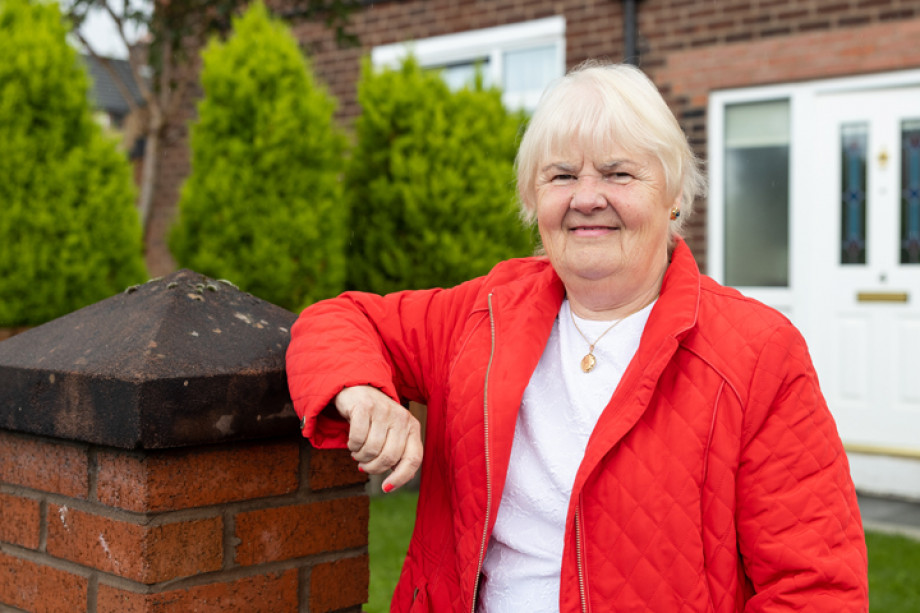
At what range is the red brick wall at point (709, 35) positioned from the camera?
588 centimetres

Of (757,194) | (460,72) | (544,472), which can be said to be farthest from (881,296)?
(544,472)

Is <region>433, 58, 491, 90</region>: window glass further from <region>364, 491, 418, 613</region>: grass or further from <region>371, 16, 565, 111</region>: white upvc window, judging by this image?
<region>364, 491, 418, 613</region>: grass

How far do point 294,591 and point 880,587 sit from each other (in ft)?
10.6

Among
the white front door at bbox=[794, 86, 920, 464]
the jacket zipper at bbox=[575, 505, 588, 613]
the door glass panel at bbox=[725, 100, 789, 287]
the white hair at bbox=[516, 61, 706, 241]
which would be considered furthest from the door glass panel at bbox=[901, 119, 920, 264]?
the jacket zipper at bbox=[575, 505, 588, 613]

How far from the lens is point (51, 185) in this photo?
4.30 metres

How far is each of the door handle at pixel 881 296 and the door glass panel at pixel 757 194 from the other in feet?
1.74

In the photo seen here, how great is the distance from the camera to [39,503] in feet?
4.88

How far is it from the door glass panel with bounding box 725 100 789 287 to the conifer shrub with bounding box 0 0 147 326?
420 cm

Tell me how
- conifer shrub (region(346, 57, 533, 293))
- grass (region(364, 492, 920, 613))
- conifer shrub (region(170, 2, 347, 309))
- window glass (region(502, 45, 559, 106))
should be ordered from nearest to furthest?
1. grass (region(364, 492, 920, 613))
2. conifer shrub (region(170, 2, 347, 309))
3. conifer shrub (region(346, 57, 533, 293))
4. window glass (region(502, 45, 559, 106))

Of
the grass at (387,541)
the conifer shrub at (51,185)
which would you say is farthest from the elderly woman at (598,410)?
the conifer shrub at (51,185)

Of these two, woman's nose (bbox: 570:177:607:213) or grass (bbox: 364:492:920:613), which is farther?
grass (bbox: 364:492:920:613)

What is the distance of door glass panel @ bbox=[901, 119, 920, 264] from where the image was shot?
5.91m

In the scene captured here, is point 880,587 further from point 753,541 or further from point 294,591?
point 294,591

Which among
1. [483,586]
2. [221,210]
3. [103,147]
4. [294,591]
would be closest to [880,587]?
[483,586]
